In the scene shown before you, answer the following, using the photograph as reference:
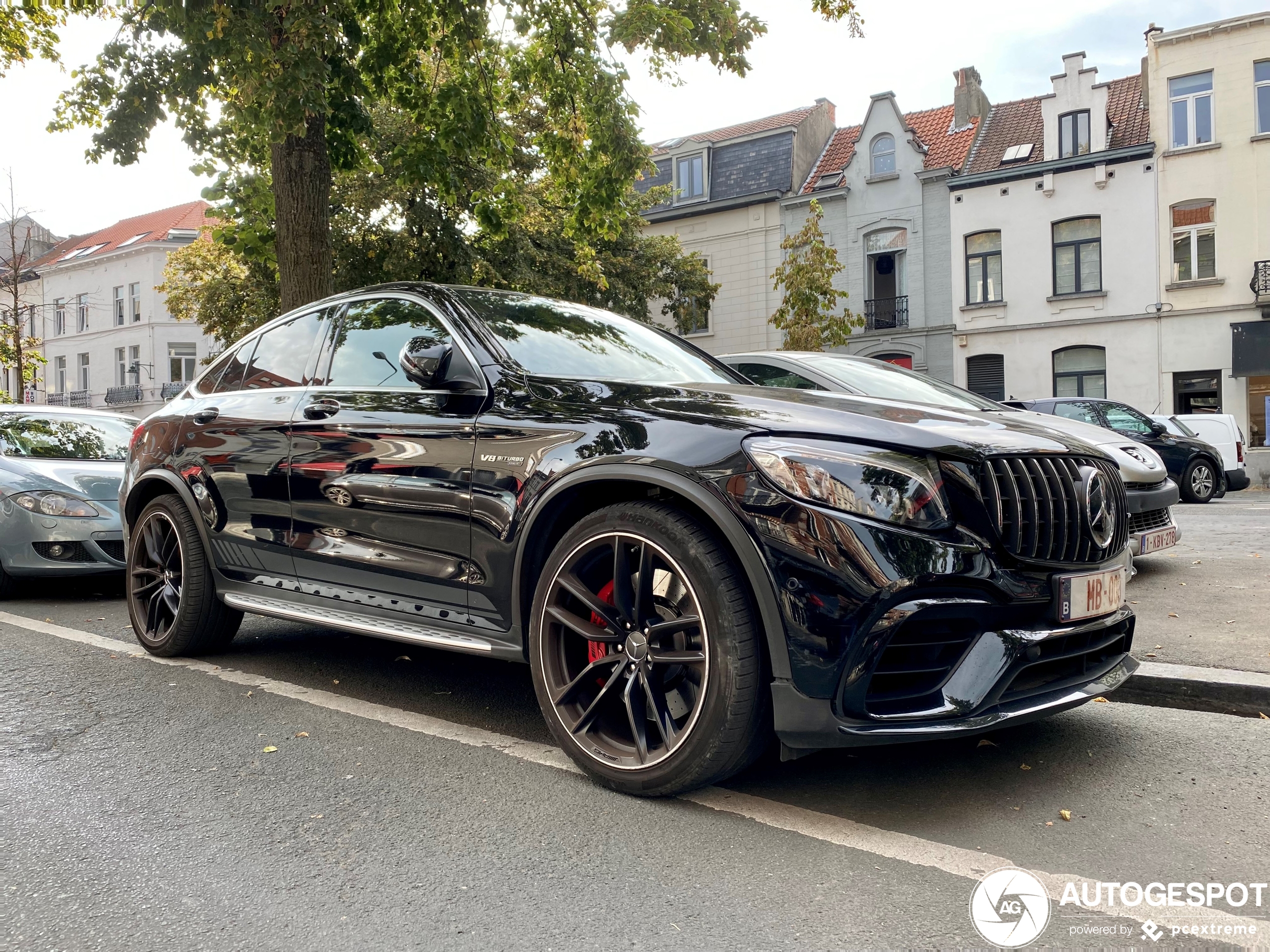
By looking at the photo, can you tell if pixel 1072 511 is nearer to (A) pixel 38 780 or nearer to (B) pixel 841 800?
(B) pixel 841 800

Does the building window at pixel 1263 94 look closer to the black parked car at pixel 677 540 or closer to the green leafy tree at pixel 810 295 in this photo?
the green leafy tree at pixel 810 295

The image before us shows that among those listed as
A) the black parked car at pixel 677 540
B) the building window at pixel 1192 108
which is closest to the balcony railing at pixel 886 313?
the building window at pixel 1192 108

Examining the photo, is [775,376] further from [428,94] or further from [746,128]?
[746,128]

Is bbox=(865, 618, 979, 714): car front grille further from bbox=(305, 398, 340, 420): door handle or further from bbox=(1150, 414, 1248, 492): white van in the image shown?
bbox=(1150, 414, 1248, 492): white van

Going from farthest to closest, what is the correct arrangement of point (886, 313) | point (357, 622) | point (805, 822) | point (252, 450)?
point (886, 313) < point (252, 450) < point (357, 622) < point (805, 822)

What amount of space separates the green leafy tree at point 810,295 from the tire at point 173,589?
749 inches

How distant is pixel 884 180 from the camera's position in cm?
2862

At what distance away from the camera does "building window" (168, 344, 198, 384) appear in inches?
1949

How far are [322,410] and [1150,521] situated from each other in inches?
219

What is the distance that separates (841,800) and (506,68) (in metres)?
11.9

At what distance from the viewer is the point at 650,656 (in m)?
3.02

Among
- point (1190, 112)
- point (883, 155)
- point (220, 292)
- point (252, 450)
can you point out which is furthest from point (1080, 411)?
point (220, 292)

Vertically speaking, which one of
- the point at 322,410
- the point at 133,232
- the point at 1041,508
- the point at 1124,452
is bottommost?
the point at 1041,508

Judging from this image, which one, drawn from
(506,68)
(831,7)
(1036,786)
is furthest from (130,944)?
(506,68)
